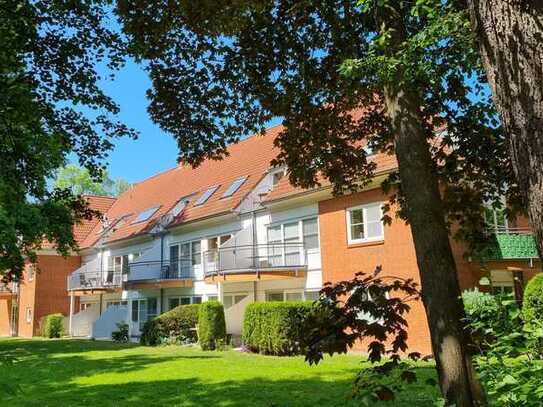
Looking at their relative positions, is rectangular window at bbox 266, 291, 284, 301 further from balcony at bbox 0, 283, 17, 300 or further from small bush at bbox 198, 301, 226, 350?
balcony at bbox 0, 283, 17, 300

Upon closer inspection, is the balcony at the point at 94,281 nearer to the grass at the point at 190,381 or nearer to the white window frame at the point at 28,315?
the white window frame at the point at 28,315

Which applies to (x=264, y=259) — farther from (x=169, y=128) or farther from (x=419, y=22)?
(x=419, y=22)

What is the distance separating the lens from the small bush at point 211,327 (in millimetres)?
21812

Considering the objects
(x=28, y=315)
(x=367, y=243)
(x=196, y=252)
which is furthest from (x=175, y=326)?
(x=28, y=315)

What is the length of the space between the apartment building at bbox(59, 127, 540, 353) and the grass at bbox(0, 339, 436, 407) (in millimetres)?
4477

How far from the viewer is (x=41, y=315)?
40.8m

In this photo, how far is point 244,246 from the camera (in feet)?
78.3

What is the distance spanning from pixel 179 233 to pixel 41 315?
16973 mm

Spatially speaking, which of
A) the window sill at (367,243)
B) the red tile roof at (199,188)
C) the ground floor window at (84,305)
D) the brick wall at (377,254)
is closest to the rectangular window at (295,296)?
the brick wall at (377,254)

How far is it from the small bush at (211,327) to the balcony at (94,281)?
14.2 m

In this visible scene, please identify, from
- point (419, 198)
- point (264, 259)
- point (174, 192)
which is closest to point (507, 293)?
point (419, 198)

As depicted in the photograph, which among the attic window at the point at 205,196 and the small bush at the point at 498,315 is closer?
the small bush at the point at 498,315

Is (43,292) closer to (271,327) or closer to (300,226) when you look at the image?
(300,226)

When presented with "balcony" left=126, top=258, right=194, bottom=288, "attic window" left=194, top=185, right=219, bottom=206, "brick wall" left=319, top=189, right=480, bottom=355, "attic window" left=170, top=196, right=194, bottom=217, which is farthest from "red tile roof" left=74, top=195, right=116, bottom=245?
"brick wall" left=319, top=189, right=480, bottom=355
